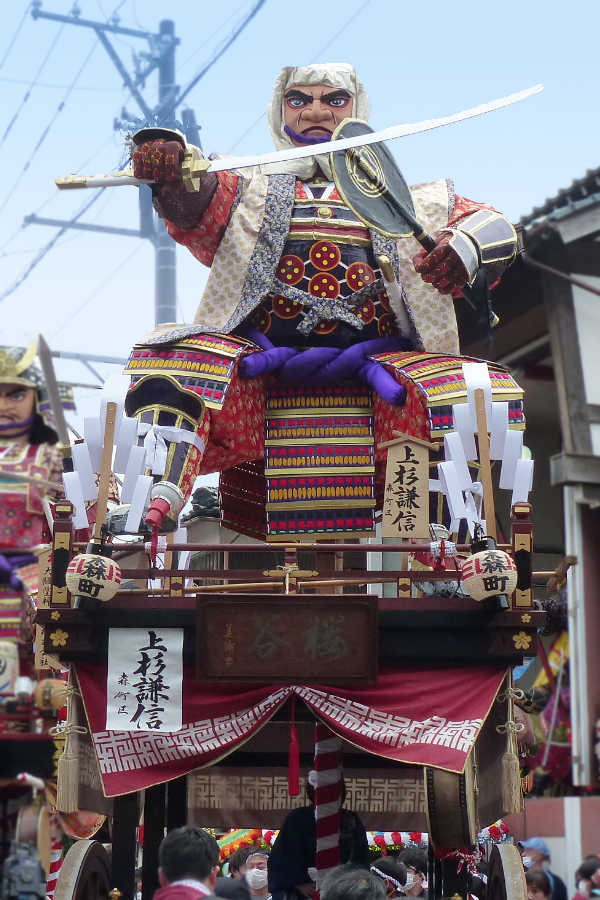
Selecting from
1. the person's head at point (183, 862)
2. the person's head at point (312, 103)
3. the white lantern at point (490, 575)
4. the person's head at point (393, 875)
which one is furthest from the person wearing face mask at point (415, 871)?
the person's head at point (312, 103)

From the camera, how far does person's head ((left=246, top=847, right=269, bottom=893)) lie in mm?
8320

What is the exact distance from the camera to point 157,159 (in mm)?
6988

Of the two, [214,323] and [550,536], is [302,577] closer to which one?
[214,323]

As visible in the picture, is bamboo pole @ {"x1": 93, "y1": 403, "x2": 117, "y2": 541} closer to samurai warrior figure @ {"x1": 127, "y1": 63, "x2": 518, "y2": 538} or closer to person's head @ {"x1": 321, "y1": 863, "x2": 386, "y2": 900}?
samurai warrior figure @ {"x1": 127, "y1": 63, "x2": 518, "y2": 538}

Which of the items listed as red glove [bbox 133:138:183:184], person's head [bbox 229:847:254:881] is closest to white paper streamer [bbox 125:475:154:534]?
red glove [bbox 133:138:183:184]

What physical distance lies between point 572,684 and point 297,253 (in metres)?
6.85

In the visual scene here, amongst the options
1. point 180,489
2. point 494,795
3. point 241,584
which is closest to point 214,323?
point 180,489

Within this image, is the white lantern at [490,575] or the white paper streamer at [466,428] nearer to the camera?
the white lantern at [490,575]

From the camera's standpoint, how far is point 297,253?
25.6 feet

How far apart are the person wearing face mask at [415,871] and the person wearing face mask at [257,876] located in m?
0.87

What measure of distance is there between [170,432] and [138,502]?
1.58ft

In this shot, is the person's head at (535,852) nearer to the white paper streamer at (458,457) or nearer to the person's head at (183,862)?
the white paper streamer at (458,457)

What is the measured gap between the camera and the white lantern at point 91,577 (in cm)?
648

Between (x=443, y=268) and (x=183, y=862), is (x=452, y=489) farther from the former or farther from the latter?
(x=183, y=862)
